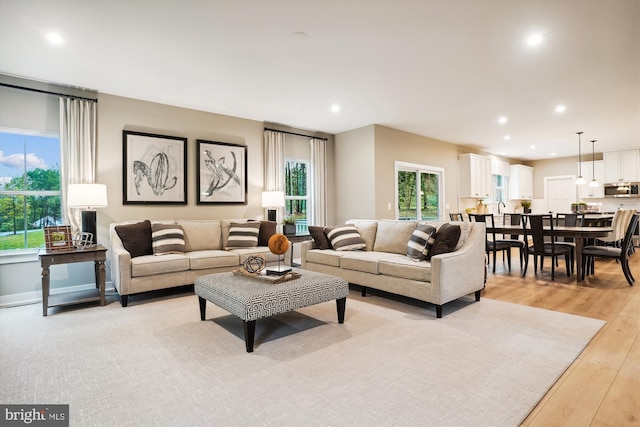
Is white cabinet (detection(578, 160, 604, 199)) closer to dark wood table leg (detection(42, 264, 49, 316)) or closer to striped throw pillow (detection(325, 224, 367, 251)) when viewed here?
striped throw pillow (detection(325, 224, 367, 251))

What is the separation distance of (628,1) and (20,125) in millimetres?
6055

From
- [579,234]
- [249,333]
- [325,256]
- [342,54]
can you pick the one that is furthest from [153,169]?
[579,234]

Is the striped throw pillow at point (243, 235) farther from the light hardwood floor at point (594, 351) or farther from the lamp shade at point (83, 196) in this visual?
the light hardwood floor at point (594, 351)

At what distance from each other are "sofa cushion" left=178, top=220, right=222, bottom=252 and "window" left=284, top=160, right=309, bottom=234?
5.87ft

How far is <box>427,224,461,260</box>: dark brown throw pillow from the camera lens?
3.49 metres

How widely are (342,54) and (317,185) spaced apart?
3439mm

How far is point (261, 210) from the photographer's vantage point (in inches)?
235

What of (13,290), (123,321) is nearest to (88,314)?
(123,321)

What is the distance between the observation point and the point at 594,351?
A: 8.04ft

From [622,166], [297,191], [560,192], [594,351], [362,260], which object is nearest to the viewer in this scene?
[594,351]

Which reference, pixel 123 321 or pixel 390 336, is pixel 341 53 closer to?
pixel 390 336

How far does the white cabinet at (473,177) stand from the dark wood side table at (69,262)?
755cm

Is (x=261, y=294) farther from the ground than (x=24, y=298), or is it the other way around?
(x=261, y=294)

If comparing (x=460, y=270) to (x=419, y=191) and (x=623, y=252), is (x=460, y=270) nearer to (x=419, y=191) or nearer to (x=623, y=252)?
(x=623, y=252)
